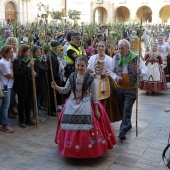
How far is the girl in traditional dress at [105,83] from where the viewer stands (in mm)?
5711

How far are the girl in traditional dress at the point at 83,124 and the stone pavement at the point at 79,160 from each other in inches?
7.5

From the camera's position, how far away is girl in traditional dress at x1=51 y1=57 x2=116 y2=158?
431cm

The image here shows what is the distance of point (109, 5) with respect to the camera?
48.6m

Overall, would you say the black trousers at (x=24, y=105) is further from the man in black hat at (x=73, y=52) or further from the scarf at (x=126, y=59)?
the scarf at (x=126, y=59)

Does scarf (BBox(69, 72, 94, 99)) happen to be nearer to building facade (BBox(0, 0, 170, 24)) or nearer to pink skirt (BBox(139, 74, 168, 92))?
pink skirt (BBox(139, 74, 168, 92))

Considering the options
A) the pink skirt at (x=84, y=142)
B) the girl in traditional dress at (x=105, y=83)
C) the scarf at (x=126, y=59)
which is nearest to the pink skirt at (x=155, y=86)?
the girl in traditional dress at (x=105, y=83)

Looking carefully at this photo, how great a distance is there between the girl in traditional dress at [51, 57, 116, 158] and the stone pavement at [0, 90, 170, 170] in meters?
0.19

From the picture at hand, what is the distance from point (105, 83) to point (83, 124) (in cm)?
156

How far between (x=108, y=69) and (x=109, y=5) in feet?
147

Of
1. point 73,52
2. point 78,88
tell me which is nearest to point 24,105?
point 73,52

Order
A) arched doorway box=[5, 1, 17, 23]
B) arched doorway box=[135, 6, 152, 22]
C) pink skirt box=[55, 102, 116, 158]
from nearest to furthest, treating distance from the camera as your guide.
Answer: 1. pink skirt box=[55, 102, 116, 158]
2. arched doorway box=[5, 1, 17, 23]
3. arched doorway box=[135, 6, 152, 22]

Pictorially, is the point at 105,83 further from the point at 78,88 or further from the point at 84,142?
the point at 84,142

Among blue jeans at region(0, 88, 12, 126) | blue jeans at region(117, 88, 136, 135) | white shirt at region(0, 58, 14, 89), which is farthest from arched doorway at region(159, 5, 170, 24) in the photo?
blue jeans at region(0, 88, 12, 126)

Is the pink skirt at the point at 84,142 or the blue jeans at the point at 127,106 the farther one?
the blue jeans at the point at 127,106
